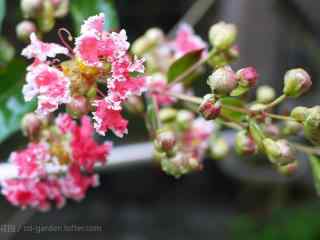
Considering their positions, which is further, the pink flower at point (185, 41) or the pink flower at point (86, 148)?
the pink flower at point (185, 41)

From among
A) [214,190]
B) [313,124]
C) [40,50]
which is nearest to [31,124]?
[40,50]

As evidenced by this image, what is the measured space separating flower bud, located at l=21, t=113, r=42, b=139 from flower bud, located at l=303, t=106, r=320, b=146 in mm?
349

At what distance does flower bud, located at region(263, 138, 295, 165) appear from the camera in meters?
0.72

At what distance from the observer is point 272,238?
2143 millimetres

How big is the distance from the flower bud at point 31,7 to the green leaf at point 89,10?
88mm

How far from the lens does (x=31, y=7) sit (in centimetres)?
90

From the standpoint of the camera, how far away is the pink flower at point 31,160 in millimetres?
844

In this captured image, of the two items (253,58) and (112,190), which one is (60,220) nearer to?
(112,190)

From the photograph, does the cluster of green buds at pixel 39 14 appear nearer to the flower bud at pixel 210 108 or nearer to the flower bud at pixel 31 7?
the flower bud at pixel 31 7


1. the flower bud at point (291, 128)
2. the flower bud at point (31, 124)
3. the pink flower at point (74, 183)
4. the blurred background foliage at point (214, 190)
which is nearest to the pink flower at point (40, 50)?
the flower bud at point (31, 124)

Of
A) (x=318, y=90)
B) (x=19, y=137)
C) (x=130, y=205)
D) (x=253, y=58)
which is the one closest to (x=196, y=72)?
(x=19, y=137)

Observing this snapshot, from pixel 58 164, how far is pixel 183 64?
0.23 meters

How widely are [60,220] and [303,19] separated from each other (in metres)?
1.19

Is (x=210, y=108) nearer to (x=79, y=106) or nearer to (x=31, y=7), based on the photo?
(x=79, y=106)
